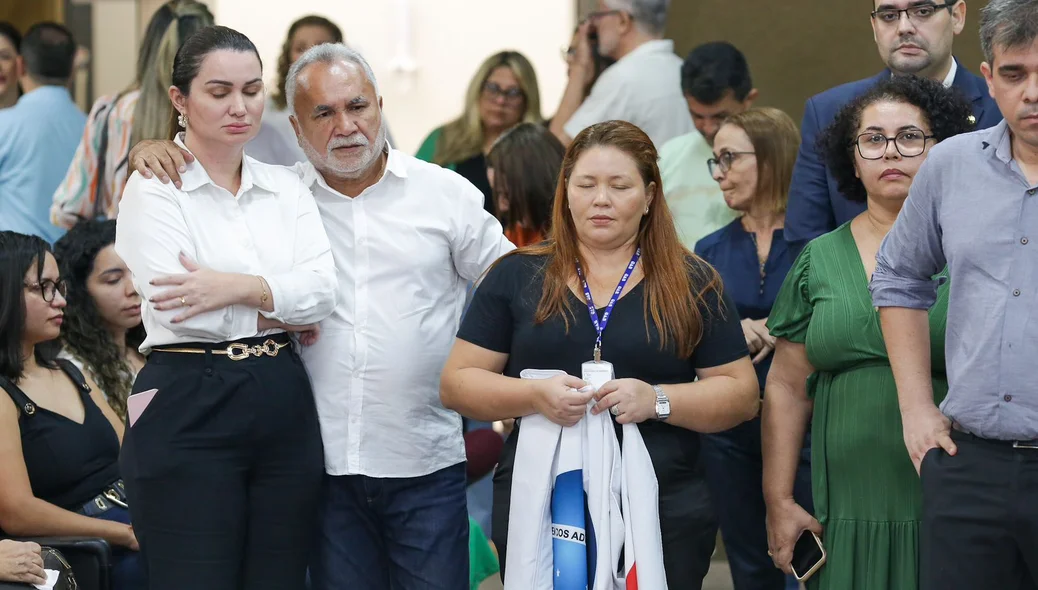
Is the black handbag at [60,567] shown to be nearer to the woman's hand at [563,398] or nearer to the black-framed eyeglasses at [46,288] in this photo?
the black-framed eyeglasses at [46,288]

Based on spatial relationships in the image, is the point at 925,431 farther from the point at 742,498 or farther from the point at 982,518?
the point at 742,498

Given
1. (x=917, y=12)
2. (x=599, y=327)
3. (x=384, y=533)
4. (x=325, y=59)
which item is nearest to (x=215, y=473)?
(x=384, y=533)

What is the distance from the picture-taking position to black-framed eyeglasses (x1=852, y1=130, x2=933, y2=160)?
112 inches

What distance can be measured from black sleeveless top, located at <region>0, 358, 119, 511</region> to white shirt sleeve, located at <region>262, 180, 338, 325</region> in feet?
3.61

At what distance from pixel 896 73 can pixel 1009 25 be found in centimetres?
114

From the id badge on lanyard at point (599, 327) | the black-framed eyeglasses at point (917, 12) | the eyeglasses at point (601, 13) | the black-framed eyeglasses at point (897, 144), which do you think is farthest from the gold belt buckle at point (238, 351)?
the eyeglasses at point (601, 13)

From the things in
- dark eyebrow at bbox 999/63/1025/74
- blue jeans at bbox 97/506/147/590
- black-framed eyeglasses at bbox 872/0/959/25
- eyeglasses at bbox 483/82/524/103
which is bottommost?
blue jeans at bbox 97/506/147/590

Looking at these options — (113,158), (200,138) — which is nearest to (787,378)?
(200,138)

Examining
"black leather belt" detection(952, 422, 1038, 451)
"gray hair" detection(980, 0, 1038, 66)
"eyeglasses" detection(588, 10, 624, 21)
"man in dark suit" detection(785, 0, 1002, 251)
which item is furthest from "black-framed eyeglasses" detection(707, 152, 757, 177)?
"black leather belt" detection(952, 422, 1038, 451)

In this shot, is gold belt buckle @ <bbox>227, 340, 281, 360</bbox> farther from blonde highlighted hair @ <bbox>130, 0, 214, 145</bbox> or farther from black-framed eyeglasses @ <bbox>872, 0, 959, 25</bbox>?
black-framed eyeglasses @ <bbox>872, 0, 959, 25</bbox>

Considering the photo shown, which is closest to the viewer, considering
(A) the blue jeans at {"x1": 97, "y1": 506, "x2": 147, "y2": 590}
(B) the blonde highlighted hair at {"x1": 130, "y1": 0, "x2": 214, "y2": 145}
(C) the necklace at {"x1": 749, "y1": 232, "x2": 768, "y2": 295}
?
(A) the blue jeans at {"x1": 97, "y1": 506, "x2": 147, "y2": 590}

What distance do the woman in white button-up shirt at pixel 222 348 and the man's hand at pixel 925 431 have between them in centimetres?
123

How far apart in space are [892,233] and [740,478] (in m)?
1.15

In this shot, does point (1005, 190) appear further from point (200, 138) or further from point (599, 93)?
point (599, 93)
